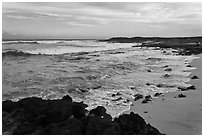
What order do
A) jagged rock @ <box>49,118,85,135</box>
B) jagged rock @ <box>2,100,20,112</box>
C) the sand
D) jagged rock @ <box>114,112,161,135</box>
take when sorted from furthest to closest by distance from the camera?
jagged rock @ <box>2,100,20,112</box> < the sand < jagged rock @ <box>114,112,161,135</box> < jagged rock @ <box>49,118,85,135</box>

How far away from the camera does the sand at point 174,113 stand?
24.8 ft

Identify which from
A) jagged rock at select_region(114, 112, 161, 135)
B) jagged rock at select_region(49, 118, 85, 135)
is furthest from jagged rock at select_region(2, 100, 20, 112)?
jagged rock at select_region(114, 112, 161, 135)

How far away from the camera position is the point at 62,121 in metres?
6.61

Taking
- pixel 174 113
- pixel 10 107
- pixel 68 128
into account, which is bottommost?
pixel 174 113

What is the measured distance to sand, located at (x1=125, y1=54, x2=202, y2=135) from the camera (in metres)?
7.55

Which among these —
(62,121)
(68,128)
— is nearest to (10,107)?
(62,121)

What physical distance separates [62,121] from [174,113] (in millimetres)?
4039

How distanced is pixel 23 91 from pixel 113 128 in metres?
7.88

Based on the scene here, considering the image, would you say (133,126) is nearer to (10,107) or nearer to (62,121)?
(62,121)

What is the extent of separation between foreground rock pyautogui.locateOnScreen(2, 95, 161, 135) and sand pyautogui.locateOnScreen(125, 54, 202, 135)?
47.6 inches

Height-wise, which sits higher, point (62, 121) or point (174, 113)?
point (62, 121)

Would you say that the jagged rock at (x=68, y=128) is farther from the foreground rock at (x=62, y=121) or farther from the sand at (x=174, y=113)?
the sand at (x=174, y=113)

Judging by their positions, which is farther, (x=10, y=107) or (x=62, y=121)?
(x=10, y=107)

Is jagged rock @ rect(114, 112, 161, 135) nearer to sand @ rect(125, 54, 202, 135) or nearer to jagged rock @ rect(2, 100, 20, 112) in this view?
sand @ rect(125, 54, 202, 135)
